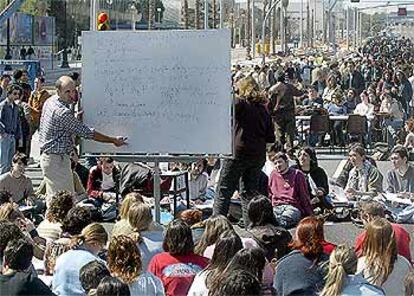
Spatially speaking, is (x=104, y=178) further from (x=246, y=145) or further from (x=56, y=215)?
(x=56, y=215)

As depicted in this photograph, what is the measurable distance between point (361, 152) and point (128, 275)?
6282mm

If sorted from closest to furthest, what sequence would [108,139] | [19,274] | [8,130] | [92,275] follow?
[92,275] → [19,274] → [108,139] → [8,130]

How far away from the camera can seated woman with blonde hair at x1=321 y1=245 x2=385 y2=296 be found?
17.6 ft

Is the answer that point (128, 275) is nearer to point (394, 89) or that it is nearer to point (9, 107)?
point (9, 107)

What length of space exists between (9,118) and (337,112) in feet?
25.5

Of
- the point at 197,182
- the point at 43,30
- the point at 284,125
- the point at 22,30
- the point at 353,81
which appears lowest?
the point at 197,182

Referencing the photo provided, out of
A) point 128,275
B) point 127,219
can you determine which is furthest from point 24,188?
point 128,275

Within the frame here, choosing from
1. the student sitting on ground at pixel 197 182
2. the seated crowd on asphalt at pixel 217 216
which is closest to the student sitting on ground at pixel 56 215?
the seated crowd on asphalt at pixel 217 216

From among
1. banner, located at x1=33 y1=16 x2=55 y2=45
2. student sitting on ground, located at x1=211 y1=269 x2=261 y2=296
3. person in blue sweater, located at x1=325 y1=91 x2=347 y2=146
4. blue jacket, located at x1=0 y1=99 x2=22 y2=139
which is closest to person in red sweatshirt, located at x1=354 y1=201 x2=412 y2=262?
student sitting on ground, located at x1=211 y1=269 x2=261 y2=296

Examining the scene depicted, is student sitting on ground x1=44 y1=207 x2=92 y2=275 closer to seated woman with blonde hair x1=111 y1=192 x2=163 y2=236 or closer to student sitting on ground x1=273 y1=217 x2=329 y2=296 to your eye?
seated woman with blonde hair x1=111 y1=192 x2=163 y2=236

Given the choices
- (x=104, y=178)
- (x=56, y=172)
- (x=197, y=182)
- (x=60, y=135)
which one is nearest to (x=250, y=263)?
(x=60, y=135)

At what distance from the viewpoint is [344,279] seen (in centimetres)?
541

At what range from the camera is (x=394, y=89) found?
20562mm

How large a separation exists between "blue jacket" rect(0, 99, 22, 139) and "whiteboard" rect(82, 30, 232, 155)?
449 centimetres
